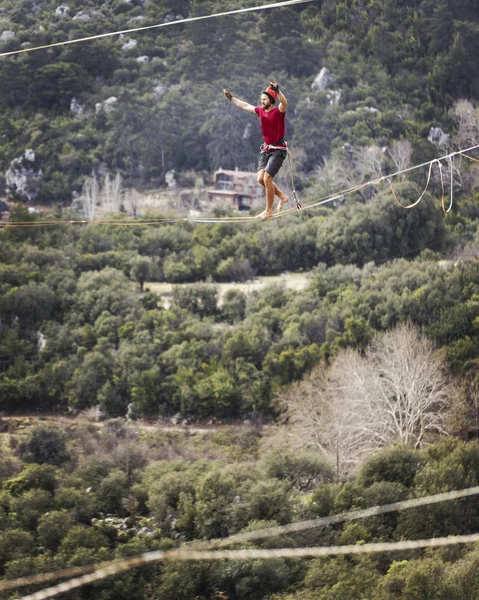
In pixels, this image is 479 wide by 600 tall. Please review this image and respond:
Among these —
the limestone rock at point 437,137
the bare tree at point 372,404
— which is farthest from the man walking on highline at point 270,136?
the limestone rock at point 437,137

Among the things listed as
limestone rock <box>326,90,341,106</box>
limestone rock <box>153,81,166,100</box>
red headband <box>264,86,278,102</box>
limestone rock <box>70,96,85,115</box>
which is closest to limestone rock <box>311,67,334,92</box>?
limestone rock <box>326,90,341,106</box>

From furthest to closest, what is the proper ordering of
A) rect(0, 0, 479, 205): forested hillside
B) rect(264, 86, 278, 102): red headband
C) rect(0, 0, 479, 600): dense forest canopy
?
rect(0, 0, 479, 205): forested hillside → rect(0, 0, 479, 600): dense forest canopy → rect(264, 86, 278, 102): red headband

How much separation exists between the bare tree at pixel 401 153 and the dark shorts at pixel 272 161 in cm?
4566

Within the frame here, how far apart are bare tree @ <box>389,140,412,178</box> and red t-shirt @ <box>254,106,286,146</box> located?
1811 inches

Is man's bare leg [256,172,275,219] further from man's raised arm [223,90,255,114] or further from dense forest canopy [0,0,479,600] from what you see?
dense forest canopy [0,0,479,600]

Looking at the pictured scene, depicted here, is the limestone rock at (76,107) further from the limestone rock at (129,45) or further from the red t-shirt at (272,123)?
the red t-shirt at (272,123)

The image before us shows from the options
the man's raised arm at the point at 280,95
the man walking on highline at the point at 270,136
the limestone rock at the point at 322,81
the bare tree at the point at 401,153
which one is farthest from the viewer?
the limestone rock at the point at 322,81

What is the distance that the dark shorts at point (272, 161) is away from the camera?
60.1 feet

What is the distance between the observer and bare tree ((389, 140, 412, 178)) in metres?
63.9

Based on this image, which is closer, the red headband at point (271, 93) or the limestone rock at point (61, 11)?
the red headband at point (271, 93)

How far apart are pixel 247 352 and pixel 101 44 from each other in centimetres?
3670

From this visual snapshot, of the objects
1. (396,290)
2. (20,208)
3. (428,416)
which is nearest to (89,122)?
(20,208)

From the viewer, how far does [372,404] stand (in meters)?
35.7

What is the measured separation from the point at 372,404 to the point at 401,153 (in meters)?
31.5
